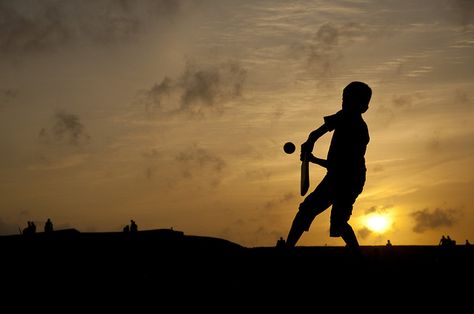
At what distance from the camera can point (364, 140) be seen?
11.3m

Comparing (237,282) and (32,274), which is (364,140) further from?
(32,274)

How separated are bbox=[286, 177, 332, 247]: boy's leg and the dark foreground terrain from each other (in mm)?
299

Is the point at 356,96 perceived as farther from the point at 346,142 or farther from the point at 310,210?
the point at 310,210

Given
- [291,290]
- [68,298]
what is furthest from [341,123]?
[68,298]

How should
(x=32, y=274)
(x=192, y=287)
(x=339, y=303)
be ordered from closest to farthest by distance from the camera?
(x=339, y=303) < (x=192, y=287) < (x=32, y=274)

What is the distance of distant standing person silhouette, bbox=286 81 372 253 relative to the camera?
1120 centimetres

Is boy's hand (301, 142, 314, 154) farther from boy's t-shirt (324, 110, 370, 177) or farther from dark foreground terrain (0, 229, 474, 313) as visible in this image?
dark foreground terrain (0, 229, 474, 313)

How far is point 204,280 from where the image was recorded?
1143 centimetres

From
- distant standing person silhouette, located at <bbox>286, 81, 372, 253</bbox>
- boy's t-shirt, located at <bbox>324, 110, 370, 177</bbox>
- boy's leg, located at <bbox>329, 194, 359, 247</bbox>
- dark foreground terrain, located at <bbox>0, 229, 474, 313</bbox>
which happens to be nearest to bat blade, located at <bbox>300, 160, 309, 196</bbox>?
distant standing person silhouette, located at <bbox>286, 81, 372, 253</bbox>

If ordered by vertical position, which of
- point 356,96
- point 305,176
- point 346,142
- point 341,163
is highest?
point 356,96

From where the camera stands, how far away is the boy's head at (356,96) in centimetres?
1127

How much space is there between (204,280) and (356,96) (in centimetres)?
376

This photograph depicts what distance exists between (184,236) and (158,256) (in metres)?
3.05

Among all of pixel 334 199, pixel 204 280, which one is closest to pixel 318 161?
pixel 334 199
